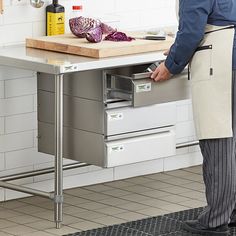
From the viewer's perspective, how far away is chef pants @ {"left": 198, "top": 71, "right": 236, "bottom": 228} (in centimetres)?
450

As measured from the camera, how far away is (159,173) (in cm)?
599

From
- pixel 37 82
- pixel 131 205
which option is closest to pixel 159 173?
pixel 131 205

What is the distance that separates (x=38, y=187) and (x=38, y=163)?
140 mm

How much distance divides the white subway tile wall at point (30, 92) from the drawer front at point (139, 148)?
70 centimetres

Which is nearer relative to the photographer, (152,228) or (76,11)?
(152,228)

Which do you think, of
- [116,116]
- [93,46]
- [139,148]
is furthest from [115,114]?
[93,46]

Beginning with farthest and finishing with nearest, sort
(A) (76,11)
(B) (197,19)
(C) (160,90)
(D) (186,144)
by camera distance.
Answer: (D) (186,144) → (A) (76,11) → (C) (160,90) → (B) (197,19)

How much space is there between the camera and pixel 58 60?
4.69m

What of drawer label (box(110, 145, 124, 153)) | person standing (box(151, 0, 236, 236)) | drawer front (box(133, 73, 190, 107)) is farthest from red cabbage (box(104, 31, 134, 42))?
drawer label (box(110, 145, 124, 153))

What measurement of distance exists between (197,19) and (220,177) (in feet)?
2.57

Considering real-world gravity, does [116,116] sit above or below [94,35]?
below

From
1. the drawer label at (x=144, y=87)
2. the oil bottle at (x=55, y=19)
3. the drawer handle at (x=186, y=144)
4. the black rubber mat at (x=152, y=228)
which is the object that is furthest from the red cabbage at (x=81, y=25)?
the drawer handle at (x=186, y=144)

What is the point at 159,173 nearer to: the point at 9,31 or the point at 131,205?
the point at 131,205

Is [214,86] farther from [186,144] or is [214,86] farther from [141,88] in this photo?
[186,144]
